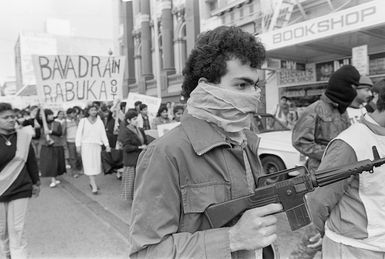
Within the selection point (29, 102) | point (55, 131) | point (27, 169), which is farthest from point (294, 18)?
point (29, 102)

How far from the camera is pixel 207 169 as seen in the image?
1.32m

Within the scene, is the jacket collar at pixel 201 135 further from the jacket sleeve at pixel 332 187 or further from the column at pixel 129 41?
the column at pixel 129 41

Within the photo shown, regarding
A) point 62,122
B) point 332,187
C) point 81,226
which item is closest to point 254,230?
point 332,187

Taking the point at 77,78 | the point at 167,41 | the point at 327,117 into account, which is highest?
the point at 167,41

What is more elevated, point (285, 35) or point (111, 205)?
point (285, 35)

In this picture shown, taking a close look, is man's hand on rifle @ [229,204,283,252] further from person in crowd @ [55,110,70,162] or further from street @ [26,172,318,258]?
person in crowd @ [55,110,70,162]

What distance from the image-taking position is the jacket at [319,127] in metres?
3.57

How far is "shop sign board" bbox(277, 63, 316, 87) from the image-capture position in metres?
12.0

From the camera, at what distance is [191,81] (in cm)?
155

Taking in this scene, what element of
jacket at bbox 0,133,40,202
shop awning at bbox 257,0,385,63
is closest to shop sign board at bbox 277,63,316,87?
shop awning at bbox 257,0,385,63

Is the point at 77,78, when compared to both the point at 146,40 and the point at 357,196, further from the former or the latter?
the point at 146,40

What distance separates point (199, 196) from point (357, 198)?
124 centimetres

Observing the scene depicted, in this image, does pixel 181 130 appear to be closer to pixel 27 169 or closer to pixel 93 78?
pixel 27 169

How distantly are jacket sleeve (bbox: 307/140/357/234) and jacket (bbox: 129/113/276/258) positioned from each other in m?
0.94
